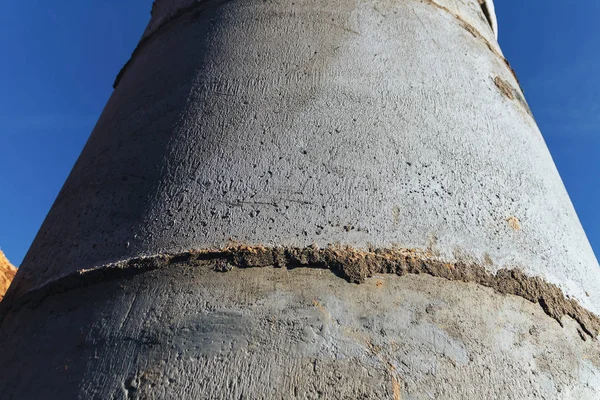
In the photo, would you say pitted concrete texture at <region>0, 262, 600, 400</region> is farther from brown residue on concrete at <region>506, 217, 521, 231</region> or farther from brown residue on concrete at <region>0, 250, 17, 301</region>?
brown residue on concrete at <region>0, 250, 17, 301</region>

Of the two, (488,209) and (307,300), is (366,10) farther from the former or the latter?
(307,300)

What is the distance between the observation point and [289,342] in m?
1.04

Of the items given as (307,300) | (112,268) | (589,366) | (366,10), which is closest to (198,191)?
(112,268)

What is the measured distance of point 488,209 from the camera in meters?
1.38

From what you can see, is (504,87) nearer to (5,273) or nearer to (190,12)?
(190,12)

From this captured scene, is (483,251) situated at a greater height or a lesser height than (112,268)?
greater

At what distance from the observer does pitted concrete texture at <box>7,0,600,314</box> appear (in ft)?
4.12

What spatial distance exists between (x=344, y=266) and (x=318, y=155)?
0.33 meters

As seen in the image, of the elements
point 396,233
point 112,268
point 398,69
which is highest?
point 398,69

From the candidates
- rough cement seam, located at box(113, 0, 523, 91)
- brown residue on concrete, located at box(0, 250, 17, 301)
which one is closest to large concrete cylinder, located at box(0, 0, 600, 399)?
rough cement seam, located at box(113, 0, 523, 91)

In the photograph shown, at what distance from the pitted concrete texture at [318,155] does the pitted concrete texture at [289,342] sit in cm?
11

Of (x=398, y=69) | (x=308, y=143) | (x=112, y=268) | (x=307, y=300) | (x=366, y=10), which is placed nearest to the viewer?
(x=307, y=300)

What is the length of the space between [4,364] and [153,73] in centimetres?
104

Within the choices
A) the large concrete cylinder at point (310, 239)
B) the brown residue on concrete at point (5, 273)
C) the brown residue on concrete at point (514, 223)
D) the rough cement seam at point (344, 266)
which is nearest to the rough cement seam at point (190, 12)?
the large concrete cylinder at point (310, 239)
